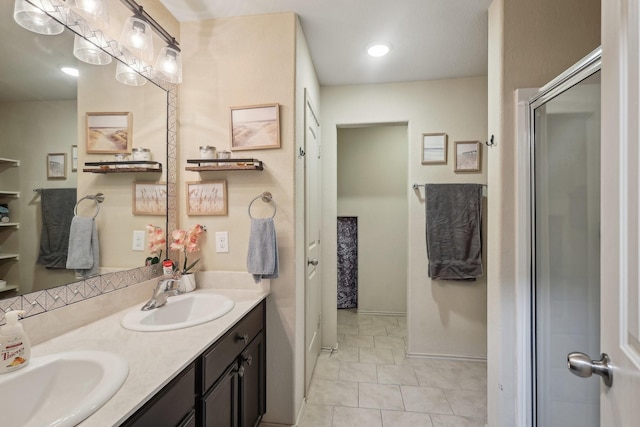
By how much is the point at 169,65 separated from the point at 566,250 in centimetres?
220

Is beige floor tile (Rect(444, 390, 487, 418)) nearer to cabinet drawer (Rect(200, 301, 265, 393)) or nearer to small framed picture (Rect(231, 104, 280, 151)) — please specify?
cabinet drawer (Rect(200, 301, 265, 393))

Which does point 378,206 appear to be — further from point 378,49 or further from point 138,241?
point 138,241

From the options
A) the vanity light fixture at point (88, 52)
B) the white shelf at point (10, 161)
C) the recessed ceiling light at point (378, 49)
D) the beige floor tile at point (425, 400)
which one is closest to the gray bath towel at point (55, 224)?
the white shelf at point (10, 161)

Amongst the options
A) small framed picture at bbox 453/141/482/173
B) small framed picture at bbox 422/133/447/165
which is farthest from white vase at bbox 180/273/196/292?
small framed picture at bbox 453/141/482/173

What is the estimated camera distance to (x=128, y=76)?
4.77 feet

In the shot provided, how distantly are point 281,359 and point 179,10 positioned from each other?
2.17 meters

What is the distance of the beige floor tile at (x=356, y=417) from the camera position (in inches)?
70.3

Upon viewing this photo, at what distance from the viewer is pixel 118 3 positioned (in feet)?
4.72

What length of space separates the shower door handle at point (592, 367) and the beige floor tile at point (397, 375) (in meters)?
1.80

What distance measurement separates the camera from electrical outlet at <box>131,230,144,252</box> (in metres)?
1.49

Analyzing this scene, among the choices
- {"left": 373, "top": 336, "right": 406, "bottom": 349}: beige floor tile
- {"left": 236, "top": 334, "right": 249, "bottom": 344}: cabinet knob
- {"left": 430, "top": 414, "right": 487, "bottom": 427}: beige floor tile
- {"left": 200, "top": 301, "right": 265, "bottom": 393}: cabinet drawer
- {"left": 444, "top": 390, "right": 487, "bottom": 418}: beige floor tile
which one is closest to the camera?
{"left": 200, "top": 301, "right": 265, "bottom": 393}: cabinet drawer

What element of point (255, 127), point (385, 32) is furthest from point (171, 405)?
point (385, 32)

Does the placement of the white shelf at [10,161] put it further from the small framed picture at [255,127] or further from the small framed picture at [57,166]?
the small framed picture at [255,127]

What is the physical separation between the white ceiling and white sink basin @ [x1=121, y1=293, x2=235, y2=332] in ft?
5.48
